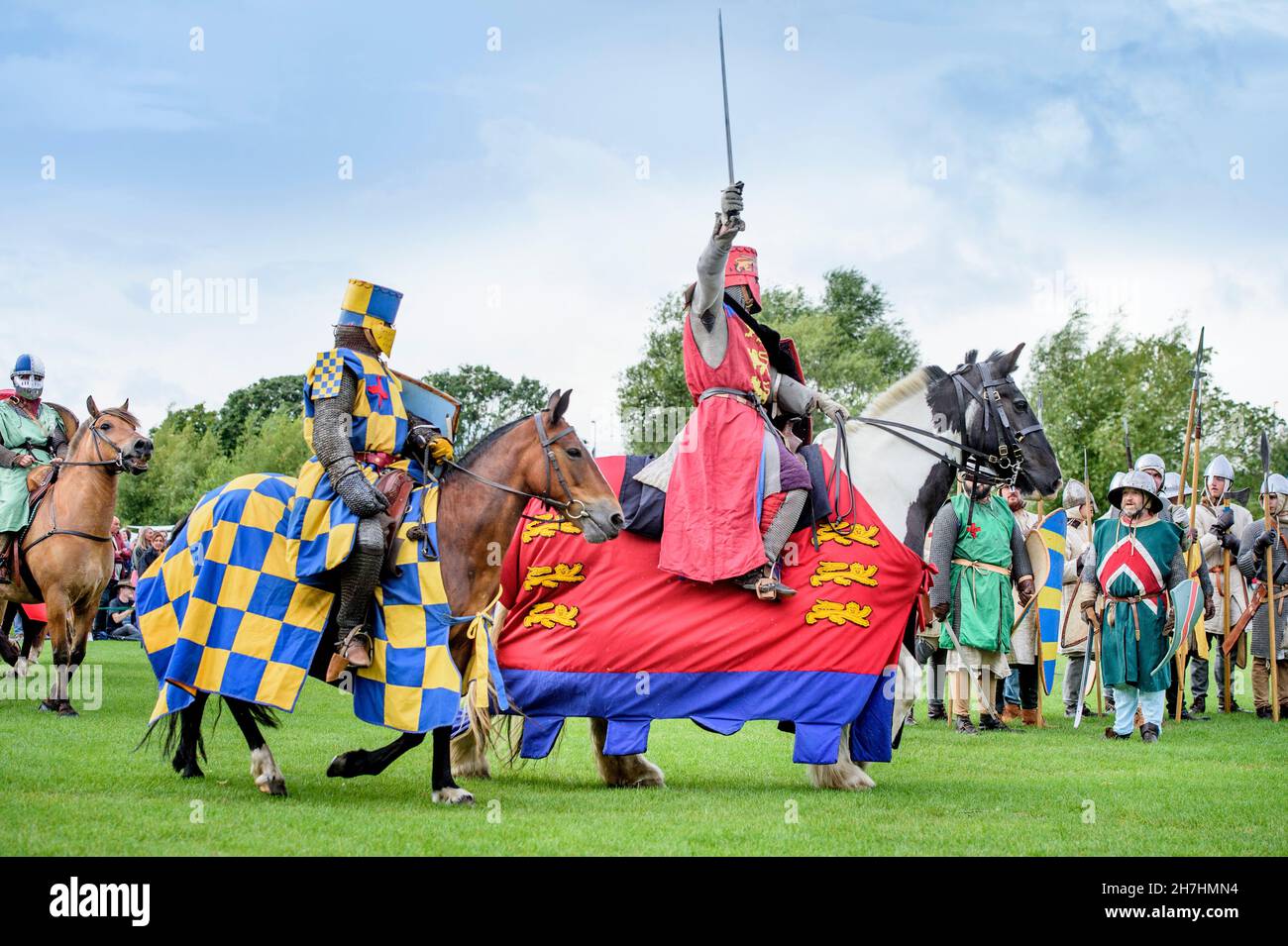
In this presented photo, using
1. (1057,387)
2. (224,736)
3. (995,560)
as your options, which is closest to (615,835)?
(224,736)

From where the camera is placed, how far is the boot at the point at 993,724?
42.1ft

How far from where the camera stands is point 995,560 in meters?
12.6

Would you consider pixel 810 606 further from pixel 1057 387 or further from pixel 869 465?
pixel 1057 387

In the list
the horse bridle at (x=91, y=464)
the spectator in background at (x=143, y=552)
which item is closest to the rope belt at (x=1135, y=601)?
the horse bridle at (x=91, y=464)

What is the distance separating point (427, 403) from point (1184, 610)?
8.93 m

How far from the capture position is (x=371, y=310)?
7.33 m

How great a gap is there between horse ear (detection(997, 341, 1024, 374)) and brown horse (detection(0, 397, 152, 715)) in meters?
7.31

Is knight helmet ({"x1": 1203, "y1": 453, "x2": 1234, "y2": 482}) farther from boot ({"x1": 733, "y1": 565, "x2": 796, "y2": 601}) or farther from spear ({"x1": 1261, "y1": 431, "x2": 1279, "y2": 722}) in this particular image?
boot ({"x1": 733, "y1": 565, "x2": 796, "y2": 601})

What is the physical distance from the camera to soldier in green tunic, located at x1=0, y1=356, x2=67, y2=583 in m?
11.6

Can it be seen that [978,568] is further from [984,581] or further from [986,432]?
[986,432]

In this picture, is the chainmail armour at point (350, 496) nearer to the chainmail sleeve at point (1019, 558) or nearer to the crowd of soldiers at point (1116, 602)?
the crowd of soldiers at point (1116, 602)

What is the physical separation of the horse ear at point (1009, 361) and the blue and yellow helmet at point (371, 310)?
4026 millimetres

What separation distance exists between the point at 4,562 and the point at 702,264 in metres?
7.90

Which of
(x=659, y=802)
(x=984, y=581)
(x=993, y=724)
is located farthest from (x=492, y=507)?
(x=993, y=724)
